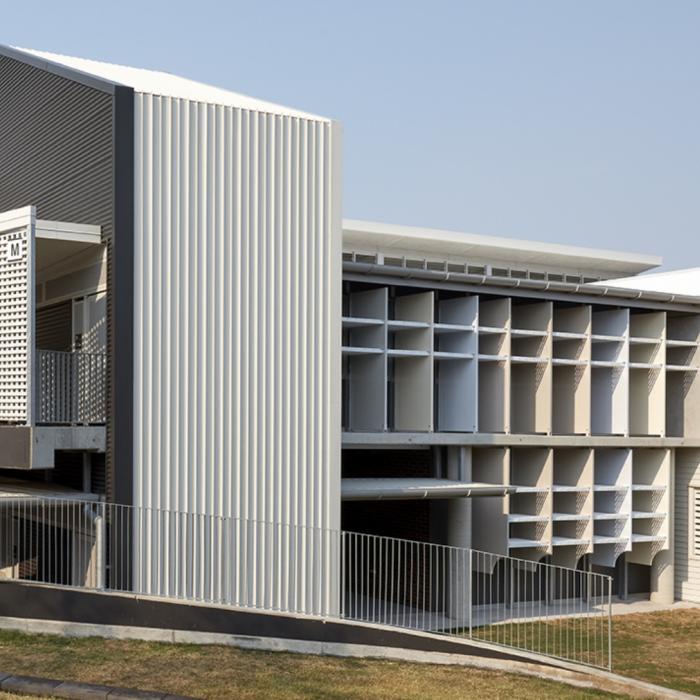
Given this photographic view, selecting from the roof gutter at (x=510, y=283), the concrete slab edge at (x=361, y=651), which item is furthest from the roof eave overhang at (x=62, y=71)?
the concrete slab edge at (x=361, y=651)

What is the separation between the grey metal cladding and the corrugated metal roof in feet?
1.52

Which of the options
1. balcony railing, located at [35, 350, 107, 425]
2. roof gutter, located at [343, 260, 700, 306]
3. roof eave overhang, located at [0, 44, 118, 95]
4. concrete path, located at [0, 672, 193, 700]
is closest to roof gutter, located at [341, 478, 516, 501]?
roof gutter, located at [343, 260, 700, 306]

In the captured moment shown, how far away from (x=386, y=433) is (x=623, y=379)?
21.5ft

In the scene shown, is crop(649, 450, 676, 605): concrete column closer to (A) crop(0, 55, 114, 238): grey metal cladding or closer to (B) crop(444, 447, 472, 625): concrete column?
(B) crop(444, 447, 472, 625): concrete column

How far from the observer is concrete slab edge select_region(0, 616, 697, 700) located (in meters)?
16.2

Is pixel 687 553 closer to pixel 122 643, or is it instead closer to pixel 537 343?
pixel 537 343

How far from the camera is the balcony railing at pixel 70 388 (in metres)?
17.8

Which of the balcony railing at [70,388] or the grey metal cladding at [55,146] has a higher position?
the grey metal cladding at [55,146]

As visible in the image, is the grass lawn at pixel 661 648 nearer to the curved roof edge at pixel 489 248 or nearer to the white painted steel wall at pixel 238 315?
the white painted steel wall at pixel 238 315

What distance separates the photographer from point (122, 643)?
1609cm

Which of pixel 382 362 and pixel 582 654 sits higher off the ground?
pixel 382 362

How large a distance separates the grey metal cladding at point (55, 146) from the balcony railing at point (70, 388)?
2131mm

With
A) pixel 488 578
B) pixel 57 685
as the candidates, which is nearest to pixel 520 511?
pixel 488 578

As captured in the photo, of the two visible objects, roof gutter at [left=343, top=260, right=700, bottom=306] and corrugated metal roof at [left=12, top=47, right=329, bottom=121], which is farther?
roof gutter at [left=343, top=260, right=700, bottom=306]
